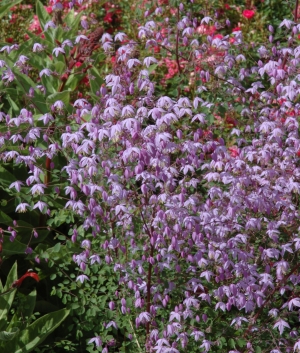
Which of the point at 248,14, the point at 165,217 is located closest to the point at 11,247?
the point at 165,217

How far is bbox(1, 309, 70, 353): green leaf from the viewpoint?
2.98 metres

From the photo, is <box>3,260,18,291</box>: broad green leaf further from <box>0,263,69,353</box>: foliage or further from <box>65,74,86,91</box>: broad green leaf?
<box>65,74,86,91</box>: broad green leaf

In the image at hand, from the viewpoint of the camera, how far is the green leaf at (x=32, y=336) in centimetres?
298

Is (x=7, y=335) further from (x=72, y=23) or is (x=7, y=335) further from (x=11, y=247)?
(x=72, y=23)

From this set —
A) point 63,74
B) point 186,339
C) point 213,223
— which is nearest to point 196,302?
point 186,339

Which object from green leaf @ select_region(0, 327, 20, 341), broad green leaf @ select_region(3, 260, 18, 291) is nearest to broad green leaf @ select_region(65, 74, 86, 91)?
broad green leaf @ select_region(3, 260, 18, 291)

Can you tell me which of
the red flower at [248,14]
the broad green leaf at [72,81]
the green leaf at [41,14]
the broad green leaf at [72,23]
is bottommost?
the red flower at [248,14]

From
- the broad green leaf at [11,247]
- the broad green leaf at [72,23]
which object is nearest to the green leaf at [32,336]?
the broad green leaf at [11,247]

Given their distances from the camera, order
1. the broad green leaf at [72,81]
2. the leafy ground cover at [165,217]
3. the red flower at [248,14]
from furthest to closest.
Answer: the red flower at [248,14] → the broad green leaf at [72,81] → the leafy ground cover at [165,217]

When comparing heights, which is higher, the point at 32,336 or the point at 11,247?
the point at 11,247

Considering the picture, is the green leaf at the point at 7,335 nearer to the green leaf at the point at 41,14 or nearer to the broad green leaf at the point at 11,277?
the broad green leaf at the point at 11,277

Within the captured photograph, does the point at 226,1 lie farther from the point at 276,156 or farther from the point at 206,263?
the point at 206,263

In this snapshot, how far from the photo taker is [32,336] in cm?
Answer: 301

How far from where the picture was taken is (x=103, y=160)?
265cm
